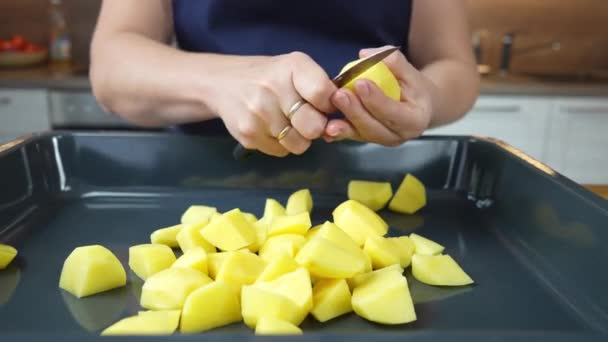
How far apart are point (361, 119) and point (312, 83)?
97 millimetres

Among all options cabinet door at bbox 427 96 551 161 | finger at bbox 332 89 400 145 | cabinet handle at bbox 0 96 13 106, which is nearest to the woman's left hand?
finger at bbox 332 89 400 145

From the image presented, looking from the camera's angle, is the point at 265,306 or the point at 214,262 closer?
the point at 265,306

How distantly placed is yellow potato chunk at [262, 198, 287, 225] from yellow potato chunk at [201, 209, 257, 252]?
0.31 ft

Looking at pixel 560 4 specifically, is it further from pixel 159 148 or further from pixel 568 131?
pixel 159 148

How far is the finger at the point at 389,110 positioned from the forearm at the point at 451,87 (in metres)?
0.15

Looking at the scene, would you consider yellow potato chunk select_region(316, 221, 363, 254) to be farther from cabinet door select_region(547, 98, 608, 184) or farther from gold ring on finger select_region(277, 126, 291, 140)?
cabinet door select_region(547, 98, 608, 184)

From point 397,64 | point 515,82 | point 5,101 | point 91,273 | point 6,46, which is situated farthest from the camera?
point 6,46

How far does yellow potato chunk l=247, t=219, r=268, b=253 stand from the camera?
696mm

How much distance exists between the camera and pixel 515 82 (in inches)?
87.1

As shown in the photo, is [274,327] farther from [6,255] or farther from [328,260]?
[6,255]

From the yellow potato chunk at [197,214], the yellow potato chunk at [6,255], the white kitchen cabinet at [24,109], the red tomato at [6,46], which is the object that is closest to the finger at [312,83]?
the yellow potato chunk at [197,214]

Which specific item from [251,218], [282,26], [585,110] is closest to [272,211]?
[251,218]

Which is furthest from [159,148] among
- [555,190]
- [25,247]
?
[555,190]

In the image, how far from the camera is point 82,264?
1.95 feet
